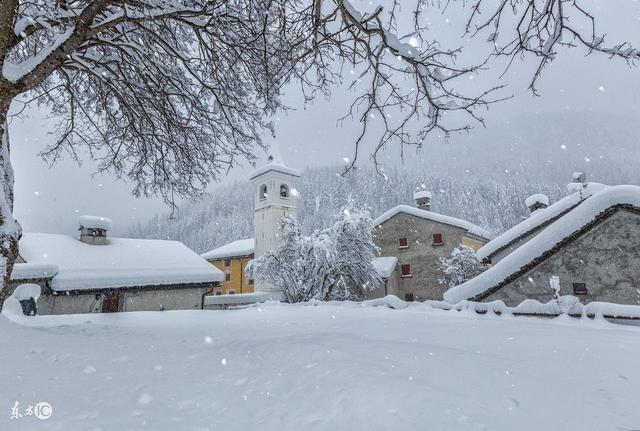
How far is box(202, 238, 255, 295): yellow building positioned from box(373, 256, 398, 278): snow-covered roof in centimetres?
1381

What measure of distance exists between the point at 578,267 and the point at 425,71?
6834 mm

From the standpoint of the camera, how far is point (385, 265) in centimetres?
2366

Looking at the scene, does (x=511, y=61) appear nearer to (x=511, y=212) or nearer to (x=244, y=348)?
(x=244, y=348)

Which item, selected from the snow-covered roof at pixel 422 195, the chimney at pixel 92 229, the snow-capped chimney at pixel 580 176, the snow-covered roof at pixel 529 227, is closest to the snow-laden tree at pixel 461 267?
the snow-covered roof at pixel 422 195

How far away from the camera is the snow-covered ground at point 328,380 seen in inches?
73.0

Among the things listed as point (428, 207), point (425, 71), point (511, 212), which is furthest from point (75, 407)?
point (511, 212)

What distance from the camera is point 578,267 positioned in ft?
26.6

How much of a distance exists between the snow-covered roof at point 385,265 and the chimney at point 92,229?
1594 cm

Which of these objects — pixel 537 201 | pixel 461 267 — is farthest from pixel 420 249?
pixel 537 201

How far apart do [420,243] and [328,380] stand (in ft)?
77.0

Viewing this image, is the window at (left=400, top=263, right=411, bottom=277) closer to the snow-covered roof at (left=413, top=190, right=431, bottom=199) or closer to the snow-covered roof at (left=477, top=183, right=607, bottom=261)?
the snow-covered roof at (left=413, top=190, right=431, bottom=199)

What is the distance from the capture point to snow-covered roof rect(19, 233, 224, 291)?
15.1 meters

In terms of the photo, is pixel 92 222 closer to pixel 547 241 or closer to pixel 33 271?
pixel 33 271

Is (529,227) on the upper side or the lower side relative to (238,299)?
upper
